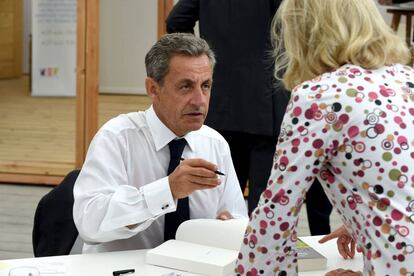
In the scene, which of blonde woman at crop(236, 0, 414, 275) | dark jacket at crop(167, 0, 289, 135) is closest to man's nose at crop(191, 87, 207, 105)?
blonde woman at crop(236, 0, 414, 275)

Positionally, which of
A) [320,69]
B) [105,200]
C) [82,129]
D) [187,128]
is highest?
[320,69]

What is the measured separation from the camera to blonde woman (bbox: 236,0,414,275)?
68.0 inches

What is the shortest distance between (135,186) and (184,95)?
13.7 inches

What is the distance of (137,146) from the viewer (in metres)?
2.74

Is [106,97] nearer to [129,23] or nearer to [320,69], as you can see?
[129,23]

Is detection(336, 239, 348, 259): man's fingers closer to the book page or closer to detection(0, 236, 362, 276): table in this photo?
detection(0, 236, 362, 276): table

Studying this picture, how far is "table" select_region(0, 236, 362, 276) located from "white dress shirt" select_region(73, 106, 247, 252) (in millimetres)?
101

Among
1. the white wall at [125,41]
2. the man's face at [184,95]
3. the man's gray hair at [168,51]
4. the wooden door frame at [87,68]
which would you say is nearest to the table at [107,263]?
the man's face at [184,95]

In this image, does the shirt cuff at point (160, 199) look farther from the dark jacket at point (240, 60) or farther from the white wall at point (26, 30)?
the white wall at point (26, 30)

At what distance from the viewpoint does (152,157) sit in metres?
2.74

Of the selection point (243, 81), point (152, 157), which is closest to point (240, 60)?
point (243, 81)

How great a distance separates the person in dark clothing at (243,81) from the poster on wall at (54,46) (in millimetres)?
2130

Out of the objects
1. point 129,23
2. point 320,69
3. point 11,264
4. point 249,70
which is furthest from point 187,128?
point 129,23

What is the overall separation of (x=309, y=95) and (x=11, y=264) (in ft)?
3.46
